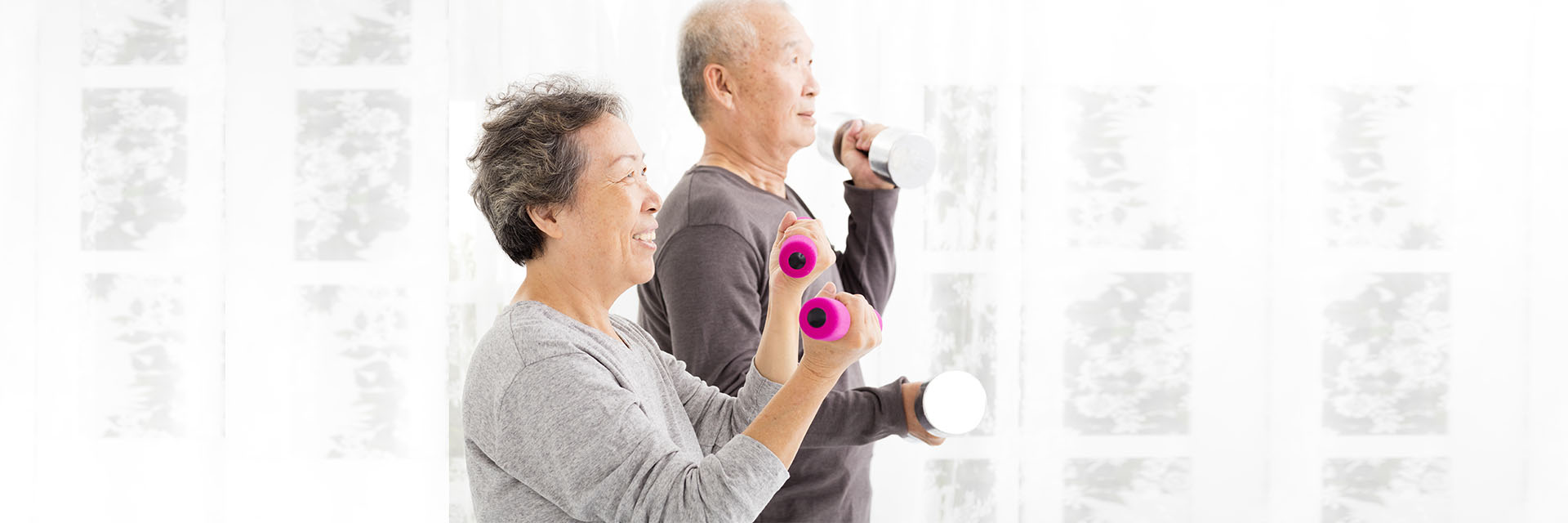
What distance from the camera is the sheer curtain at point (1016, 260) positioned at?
2.53 m

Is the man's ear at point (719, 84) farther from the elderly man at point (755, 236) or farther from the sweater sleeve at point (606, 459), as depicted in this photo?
the sweater sleeve at point (606, 459)

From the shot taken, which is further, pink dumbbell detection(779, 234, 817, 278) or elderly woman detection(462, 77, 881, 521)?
pink dumbbell detection(779, 234, 817, 278)

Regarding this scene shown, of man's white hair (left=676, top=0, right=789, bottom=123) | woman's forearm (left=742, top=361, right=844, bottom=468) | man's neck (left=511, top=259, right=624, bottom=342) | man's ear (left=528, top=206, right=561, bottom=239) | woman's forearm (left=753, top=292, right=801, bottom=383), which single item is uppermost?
man's white hair (left=676, top=0, right=789, bottom=123)

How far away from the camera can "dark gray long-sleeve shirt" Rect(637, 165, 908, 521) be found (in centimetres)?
136

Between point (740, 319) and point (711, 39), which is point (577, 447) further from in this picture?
point (711, 39)

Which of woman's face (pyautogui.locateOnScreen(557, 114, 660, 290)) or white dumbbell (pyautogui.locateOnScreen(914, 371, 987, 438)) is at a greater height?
woman's face (pyautogui.locateOnScreen(557, 114, 660, 290))

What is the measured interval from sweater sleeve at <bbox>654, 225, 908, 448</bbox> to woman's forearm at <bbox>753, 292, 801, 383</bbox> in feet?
0.42

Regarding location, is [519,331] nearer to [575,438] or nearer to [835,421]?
[575,438]

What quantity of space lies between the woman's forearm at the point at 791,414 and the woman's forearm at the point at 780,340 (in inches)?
7.5

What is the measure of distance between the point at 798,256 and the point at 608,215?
19cm

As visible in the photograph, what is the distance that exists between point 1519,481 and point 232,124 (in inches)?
121

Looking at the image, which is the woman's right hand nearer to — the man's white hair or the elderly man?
the elderly man

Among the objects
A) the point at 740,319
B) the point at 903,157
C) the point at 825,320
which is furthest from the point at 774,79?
the point at 825,320

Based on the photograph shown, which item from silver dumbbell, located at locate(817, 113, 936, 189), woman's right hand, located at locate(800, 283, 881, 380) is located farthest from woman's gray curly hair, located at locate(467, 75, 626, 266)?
silver dumbbell, located at locate(817, 113, 936, 189)
